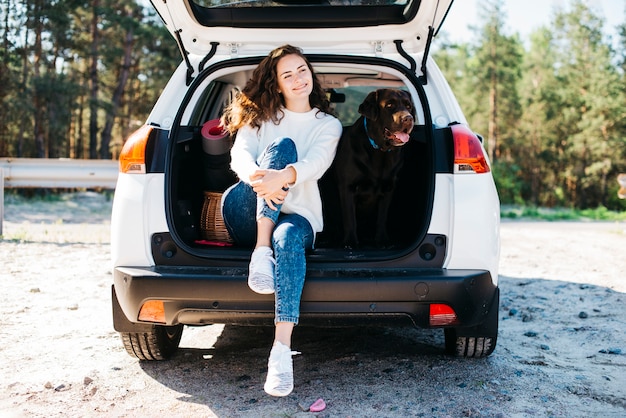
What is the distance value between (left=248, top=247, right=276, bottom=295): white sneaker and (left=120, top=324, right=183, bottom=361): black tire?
722 millimetres

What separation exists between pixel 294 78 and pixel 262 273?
1.06m

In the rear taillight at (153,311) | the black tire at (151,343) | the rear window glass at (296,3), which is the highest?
the rear window glass at (296,3)

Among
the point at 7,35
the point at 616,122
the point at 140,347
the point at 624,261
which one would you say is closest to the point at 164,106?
the point at 140,347

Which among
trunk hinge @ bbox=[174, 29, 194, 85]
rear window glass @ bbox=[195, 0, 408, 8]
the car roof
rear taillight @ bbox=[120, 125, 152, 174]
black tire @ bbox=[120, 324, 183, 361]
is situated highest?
rear window glass @ bbox=[195, 0, 408, 8]

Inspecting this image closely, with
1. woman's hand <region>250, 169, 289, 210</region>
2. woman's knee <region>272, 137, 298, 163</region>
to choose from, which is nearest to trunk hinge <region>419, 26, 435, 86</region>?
woman's knee <region>272, 137, 298, 163</region>

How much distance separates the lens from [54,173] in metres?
8.26

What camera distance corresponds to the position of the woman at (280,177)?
2449 millimetres

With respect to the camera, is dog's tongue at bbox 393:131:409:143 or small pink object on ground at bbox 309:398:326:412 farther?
dog's tongue at bbox 393:131:409:143

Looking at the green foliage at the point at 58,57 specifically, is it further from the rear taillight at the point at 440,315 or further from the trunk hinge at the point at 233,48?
the rear taillight at the point at 440,315

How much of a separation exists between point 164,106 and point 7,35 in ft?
71.6

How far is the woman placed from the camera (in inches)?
96.4

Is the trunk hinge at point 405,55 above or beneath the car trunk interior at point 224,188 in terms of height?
above

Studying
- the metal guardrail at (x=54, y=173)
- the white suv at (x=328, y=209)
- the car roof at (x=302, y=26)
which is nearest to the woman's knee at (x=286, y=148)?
the white suv at (x=328, y=209)

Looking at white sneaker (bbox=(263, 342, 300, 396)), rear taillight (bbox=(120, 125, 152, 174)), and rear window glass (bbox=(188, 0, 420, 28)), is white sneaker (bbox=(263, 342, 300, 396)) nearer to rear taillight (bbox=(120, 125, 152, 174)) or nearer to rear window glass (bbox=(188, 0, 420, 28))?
rear taillight (bbox=(120, 125, 152, 174))
